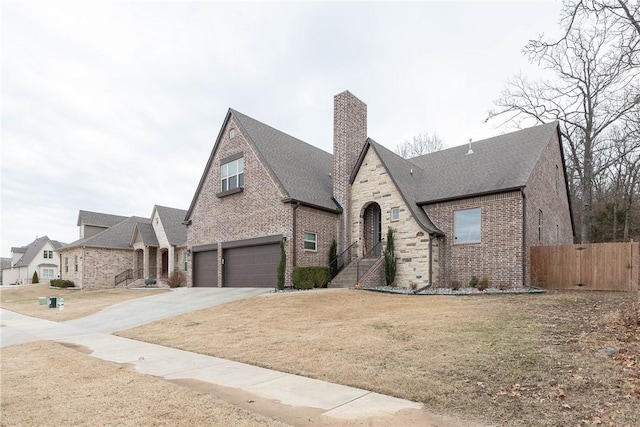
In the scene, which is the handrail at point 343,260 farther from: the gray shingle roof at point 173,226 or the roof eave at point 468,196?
the gray shingle roof at point 173,226

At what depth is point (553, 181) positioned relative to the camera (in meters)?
19.9

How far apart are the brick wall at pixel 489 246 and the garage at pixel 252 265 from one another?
7645 mm

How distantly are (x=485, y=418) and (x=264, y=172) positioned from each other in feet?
51.2

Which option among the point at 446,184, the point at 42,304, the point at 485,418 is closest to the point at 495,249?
the point at 446,184

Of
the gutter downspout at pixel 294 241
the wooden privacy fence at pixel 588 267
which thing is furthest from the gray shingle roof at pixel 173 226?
the wooden privacy fence at pixel 588 267

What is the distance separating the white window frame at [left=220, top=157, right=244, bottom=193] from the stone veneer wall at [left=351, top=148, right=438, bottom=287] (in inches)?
234

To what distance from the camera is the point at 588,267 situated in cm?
1506

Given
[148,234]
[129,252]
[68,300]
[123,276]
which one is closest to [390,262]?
[68,300]

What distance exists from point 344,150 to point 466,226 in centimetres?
706

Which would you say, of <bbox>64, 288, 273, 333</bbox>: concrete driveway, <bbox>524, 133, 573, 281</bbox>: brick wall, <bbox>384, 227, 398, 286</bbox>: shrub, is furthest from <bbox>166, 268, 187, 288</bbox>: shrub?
<bbox>524, 133, 573, 281</bbox>: brick wall

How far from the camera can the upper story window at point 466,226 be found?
16391mm

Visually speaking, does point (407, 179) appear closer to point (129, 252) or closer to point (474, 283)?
point (474, 283)

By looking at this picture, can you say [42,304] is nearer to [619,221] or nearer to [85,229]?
[85,229]

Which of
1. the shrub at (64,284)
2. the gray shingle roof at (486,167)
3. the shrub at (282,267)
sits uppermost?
the gray shingle roof at (486,167)
